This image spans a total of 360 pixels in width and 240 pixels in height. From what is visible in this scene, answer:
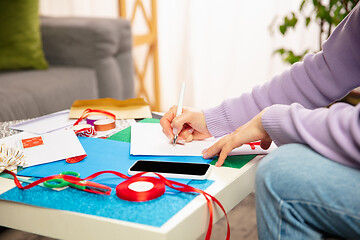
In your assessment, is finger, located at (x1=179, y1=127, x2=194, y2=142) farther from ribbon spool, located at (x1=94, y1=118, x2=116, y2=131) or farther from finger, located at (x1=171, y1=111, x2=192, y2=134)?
ribbon spool, located at (x1=94, y1=118, x2=116, y2=131)

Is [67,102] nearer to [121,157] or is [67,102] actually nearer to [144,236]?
[121,157]

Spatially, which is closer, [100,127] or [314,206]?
[314,206]

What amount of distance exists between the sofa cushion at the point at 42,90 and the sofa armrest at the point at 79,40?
0.08 m

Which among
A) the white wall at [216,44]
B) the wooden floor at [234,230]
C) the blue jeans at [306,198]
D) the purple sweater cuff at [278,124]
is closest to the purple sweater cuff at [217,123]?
the purple sweater cuff at [278,124]

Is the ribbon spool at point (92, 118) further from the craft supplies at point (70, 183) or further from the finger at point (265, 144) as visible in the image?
the finger at point (265, 144)

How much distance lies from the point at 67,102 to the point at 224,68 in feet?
3.91

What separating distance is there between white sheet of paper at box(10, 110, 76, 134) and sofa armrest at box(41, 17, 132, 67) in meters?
0.98

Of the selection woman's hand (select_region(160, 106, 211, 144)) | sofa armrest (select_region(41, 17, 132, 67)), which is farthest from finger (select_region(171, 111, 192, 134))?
sofa armrest (select_region(41, 17, 132, 67))

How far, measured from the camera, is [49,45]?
216 cm

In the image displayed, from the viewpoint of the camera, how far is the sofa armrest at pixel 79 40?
2.08 m

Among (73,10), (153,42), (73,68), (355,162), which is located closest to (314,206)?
(355,162)

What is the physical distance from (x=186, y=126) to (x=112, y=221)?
416 millimetres

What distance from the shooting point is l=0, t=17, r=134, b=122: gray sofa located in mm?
1819

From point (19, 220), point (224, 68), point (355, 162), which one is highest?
point (355, 162)
